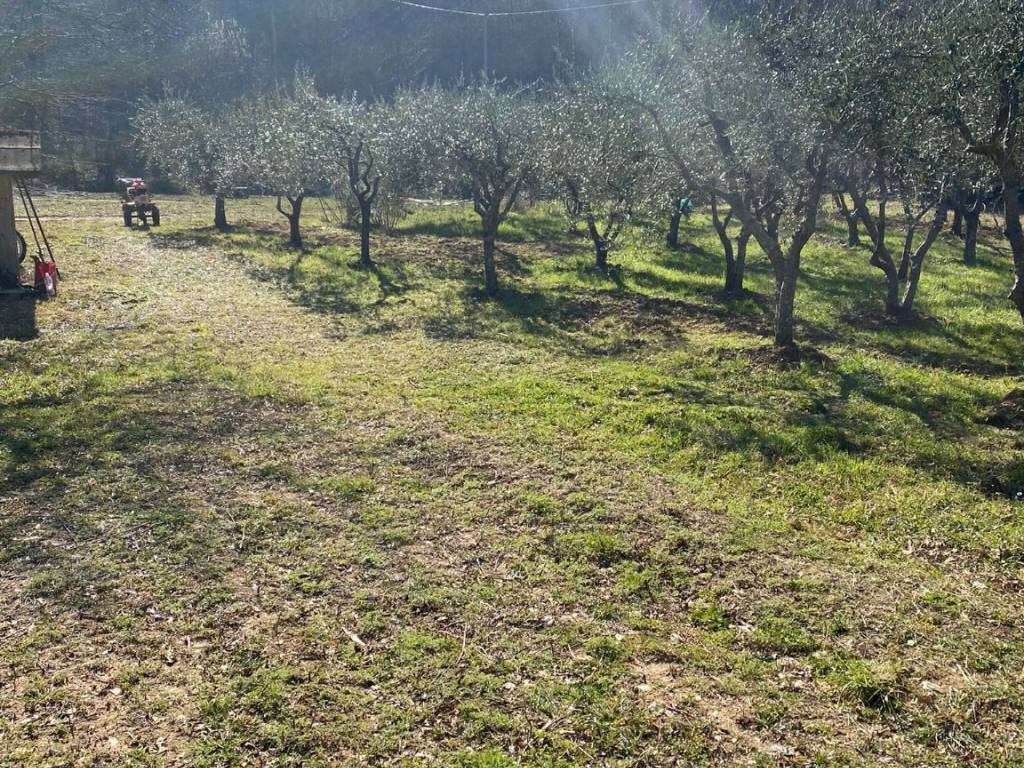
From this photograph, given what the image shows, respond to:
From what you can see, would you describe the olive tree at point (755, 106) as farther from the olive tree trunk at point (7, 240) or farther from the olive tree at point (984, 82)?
the olive tree trunk at point (7, 240)

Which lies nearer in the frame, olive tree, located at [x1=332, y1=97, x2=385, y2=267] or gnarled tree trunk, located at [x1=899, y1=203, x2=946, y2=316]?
gnarled tree trunk, located at [x1=899, y1=203, x2=946, y2=316]

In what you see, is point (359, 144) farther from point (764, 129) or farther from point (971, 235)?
point (971, 235)

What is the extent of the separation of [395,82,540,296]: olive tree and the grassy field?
5405 millimetres

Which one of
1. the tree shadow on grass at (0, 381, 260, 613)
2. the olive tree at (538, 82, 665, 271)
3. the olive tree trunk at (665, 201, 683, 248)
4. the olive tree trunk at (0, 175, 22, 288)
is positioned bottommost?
the tree shadow on grass at (0, 381, 260, 613)

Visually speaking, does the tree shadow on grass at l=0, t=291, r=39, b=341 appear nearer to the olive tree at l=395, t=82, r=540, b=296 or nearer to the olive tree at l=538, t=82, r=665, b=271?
the olive tree at l=395, t=82, r=540, b=296

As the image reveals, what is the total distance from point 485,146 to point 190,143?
1656cm

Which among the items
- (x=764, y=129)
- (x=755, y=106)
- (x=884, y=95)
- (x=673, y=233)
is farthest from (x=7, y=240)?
(x=673, y=233)

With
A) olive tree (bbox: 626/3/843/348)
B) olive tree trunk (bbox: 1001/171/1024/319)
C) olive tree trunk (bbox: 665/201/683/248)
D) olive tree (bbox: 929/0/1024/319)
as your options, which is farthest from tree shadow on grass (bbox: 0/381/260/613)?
olive tree trunk (bbox: 665/201/683/248)

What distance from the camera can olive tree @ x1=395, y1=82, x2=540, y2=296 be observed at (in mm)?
17844

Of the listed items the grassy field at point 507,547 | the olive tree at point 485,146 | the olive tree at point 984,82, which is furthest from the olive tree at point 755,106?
the olive tree at point 485,146

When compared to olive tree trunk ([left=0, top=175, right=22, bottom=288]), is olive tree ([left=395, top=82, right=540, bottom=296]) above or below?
above

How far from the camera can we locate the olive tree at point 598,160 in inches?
562

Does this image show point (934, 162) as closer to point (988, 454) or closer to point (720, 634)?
point (988, 454)

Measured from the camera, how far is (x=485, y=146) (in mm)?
17719
